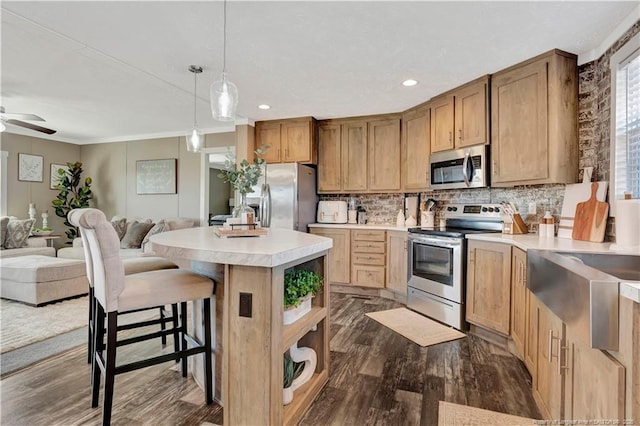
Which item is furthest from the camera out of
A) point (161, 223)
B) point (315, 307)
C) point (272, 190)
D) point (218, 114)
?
point (161, 223)

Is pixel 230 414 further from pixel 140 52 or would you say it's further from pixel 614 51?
pixel 614 51

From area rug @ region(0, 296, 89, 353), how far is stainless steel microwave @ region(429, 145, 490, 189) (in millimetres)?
3986

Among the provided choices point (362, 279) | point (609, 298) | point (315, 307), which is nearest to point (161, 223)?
point (362, 279)

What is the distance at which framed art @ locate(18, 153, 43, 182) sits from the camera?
567 centimetres

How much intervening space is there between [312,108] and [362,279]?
2324mm

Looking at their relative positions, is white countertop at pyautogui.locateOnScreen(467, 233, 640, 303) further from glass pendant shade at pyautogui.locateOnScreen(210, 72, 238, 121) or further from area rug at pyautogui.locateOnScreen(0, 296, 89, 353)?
area rug at pyautogui.locateOnScreen(0, 296, 89, 353)

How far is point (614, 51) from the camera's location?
2264mm

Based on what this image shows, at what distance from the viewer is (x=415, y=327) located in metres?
3.10

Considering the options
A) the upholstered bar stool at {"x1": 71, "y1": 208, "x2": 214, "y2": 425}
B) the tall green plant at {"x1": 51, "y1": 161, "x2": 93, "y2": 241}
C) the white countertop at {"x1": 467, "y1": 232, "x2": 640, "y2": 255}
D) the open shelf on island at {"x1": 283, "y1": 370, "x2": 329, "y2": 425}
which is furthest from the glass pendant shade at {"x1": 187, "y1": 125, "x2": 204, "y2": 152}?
the tall green plant at {"x1": 51, "y1": 161, "x2": 93, "y2": 241}

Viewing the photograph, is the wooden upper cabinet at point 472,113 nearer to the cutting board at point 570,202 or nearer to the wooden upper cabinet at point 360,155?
the cutting board at point 570,202

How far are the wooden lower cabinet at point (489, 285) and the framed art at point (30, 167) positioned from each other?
7372 millimetres

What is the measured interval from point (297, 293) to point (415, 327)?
6.12 feet

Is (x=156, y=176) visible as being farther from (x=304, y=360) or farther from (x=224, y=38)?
(x=304, y=360)

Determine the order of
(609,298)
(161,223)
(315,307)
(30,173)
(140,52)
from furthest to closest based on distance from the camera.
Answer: (30,173) < (161,223) < (140,52) < (315,307) < (609,298)
